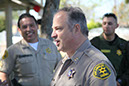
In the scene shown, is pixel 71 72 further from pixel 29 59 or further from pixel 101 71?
pixel 29 59

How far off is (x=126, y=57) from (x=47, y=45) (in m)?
1.47

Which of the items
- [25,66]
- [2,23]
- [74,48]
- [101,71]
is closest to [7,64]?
[25,66]

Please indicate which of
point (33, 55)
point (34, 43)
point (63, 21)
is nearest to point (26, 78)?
point (33, 55)

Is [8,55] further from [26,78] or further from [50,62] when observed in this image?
[50,62]

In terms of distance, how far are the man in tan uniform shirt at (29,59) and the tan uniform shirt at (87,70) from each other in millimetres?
1274

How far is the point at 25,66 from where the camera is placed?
292cm

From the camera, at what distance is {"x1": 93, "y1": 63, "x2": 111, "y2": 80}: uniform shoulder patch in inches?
54.0

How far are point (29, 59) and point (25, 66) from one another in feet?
0.43

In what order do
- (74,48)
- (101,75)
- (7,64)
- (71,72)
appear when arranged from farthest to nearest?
(7,64) → (74,48) → (71,72) → (101,75)

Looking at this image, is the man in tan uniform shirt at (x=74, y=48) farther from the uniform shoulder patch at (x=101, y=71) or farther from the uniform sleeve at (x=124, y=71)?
the uniform sleeve at (x=124, y=71)

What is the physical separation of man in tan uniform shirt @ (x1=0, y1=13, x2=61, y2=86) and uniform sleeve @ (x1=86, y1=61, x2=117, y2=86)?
1.67m

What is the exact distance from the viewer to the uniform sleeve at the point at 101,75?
1.36 metres

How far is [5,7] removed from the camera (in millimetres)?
6352

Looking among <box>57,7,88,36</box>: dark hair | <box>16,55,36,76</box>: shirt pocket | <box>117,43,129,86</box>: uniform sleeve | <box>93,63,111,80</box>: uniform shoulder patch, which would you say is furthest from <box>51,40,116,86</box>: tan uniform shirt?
<box>117,43,129,86</box>: uniform sleeve
